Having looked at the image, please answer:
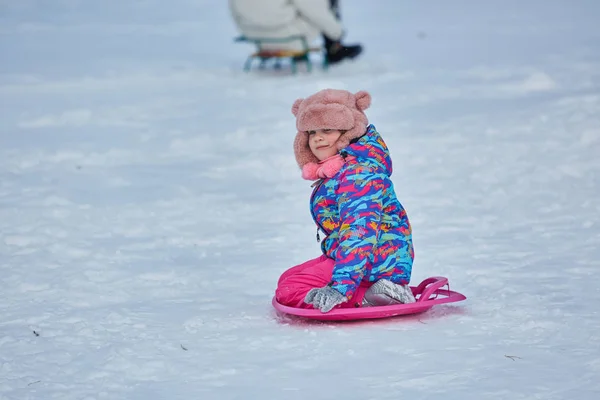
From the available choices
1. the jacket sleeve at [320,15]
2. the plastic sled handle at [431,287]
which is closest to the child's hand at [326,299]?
the plastic sled handle at [431,287]

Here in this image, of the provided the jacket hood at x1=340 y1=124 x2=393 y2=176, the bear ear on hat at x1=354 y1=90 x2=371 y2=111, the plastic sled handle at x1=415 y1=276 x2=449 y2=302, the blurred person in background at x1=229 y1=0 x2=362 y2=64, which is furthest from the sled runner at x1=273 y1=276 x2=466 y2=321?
the blurred person in background at x1=229 y1=0 x2=362 y2=64

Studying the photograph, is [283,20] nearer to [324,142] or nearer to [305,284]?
[324,142]

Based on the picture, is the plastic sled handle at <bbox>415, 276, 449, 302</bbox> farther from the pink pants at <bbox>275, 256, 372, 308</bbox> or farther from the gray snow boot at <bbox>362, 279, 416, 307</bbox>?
the pink pants at <bbox>275, 256, 372, 308</bbox>

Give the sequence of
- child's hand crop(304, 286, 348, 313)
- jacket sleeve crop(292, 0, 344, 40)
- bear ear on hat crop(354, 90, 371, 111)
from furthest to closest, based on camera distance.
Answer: jacket sleeve crop(292, 0, 344, 40) < bear ear on hat crop(354, 90, 371, 111) < child's hand crop(304, 286, 348, 313)

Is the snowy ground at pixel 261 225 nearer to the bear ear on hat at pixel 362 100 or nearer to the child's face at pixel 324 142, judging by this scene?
the child's face at pixel 324 142

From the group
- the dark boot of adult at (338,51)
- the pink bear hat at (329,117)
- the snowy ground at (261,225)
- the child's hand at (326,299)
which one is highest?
the pink bear hat at (329,117)

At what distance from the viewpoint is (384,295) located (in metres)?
3.98

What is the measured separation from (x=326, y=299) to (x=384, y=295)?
25 centimetres

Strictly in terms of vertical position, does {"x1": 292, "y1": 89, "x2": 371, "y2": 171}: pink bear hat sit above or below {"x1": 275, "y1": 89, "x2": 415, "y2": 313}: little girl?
above

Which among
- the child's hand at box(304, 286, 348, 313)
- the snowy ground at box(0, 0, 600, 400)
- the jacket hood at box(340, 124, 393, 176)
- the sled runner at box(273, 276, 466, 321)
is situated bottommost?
the snowy ground at box(0, 0, 600, 400)

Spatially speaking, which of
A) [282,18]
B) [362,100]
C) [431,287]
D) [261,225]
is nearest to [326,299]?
[431,287]

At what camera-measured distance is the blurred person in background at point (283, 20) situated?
1112 centimetres

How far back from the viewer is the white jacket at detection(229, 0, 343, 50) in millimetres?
11125

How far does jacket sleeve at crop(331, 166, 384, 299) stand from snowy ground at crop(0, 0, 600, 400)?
0.68 feet
